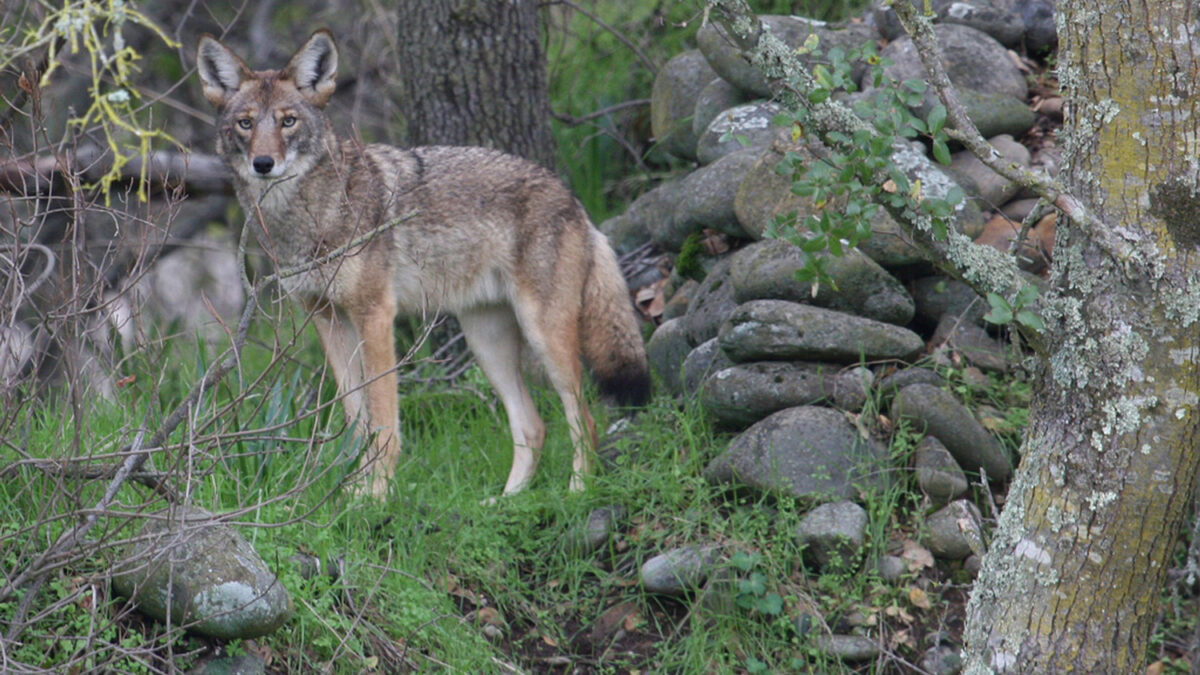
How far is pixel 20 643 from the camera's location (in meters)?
3.33

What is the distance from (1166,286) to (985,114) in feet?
11.0

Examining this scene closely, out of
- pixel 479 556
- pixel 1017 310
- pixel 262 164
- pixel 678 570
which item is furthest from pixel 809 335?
pixel 262 164

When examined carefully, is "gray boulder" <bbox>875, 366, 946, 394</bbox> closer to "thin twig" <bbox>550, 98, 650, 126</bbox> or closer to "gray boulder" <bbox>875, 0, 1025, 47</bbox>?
"gray boulder" <bbox>875, 0, 1025, 47</bbox>

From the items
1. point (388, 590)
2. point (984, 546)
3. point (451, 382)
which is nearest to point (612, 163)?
point (451, 382)

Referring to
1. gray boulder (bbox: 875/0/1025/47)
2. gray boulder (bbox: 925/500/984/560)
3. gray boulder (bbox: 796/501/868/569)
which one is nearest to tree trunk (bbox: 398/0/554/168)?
gray boulder (bbox: 875/0/1025/47)

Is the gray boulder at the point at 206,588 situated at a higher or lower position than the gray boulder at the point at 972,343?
higher

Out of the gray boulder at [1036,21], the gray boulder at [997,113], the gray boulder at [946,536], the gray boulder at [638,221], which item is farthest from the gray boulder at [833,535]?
the gray boulder at [1036,21]

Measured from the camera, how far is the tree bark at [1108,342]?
9.63 ft

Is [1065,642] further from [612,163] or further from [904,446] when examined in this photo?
[612,163]

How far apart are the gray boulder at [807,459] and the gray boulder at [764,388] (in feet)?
0.35

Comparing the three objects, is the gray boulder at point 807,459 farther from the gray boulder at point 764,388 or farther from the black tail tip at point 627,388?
the black tail tip at point 627,388

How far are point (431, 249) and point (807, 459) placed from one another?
2.15 meters

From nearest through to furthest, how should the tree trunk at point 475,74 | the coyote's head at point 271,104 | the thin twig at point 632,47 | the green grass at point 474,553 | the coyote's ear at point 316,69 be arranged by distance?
1. the green grass at point 474,553
2. the coyote's head at point 271,104
3. the coyote's ear at point 316,69
4. the tree trunk at point 475,74
5. the thin twig at point 632,47

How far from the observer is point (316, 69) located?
218 inches
